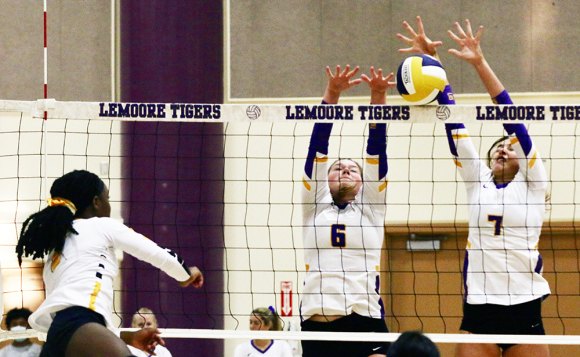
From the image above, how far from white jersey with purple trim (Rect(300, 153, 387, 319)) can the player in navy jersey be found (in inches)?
23.9

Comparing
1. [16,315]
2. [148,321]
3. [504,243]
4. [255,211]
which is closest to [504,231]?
[504,243]

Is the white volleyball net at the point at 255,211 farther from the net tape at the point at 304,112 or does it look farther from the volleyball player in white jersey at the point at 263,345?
the net tape at the point at 304,112

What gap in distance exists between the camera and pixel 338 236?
7137 millimetres

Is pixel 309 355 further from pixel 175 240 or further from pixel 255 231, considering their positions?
pixel 255 231

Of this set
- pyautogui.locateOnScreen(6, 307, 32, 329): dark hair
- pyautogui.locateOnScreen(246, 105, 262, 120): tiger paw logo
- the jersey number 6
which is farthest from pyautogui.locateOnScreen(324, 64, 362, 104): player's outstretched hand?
pyautogui.locateOnScreen(6, 307, 32, 329): dark hair

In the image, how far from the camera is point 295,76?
13.9 metres

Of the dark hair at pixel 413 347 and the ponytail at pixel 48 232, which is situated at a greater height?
the ponytail at pixel 48 232

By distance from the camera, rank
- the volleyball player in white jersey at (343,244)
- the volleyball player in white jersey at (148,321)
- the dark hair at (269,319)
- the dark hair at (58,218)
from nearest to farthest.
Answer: the dark hair at (58,218) → the volleyball player in white jersey at (343,244) → the volleyball player in white jersey at (148,321) → the dark hair at (269,319)

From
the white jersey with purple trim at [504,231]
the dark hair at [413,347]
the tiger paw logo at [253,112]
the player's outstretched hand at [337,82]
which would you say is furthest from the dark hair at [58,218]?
the dark hair at [413,347]

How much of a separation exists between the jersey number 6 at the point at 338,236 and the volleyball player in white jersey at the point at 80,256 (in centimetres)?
120

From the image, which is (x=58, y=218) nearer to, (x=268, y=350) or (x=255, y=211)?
(x=268, y=350)

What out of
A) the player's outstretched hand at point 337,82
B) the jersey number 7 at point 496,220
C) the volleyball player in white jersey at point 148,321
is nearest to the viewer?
the jersey number 7 at point 496,220

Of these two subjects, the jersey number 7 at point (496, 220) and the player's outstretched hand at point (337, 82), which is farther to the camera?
the player's outstretched hand at point (337, 82)

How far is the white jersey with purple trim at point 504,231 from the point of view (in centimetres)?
722
